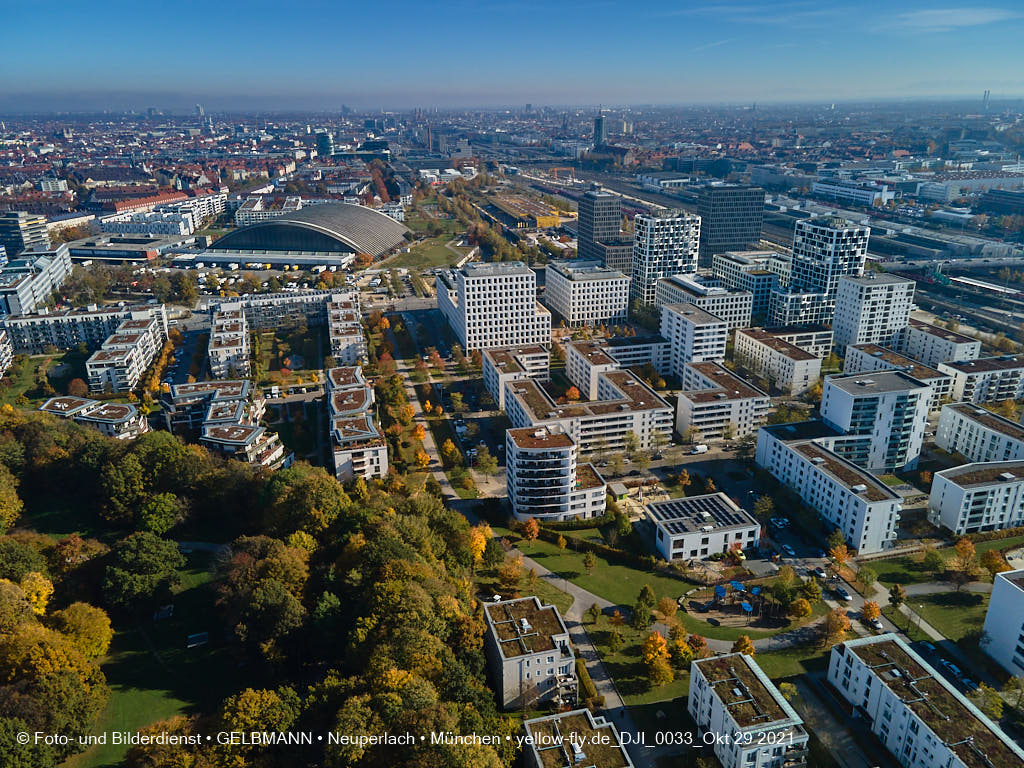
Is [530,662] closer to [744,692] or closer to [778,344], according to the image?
[744,692]

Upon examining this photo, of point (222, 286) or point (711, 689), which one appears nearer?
point (711, 689)

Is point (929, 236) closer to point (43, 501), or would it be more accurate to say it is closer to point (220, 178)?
point (43, 501)

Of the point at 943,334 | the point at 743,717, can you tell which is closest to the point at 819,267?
the point at 943,334

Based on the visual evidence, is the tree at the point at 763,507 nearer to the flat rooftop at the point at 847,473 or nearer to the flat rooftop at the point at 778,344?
the flat rooftop at the point at 847,473

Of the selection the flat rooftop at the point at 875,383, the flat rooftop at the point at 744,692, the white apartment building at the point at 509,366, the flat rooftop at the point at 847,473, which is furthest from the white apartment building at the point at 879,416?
the flat rooftop at the point at 744,692

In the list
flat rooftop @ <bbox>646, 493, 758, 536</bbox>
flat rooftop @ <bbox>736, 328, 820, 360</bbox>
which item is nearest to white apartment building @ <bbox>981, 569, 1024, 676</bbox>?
flat rooftop @ <bbox>646, 493, 758, 536</bbox>

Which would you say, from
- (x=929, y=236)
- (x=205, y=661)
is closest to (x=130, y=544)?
(x=205, y=661)

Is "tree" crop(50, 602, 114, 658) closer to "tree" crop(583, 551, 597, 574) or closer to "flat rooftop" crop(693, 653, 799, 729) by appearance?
"tree" crop(583, 551, 597, 574)
